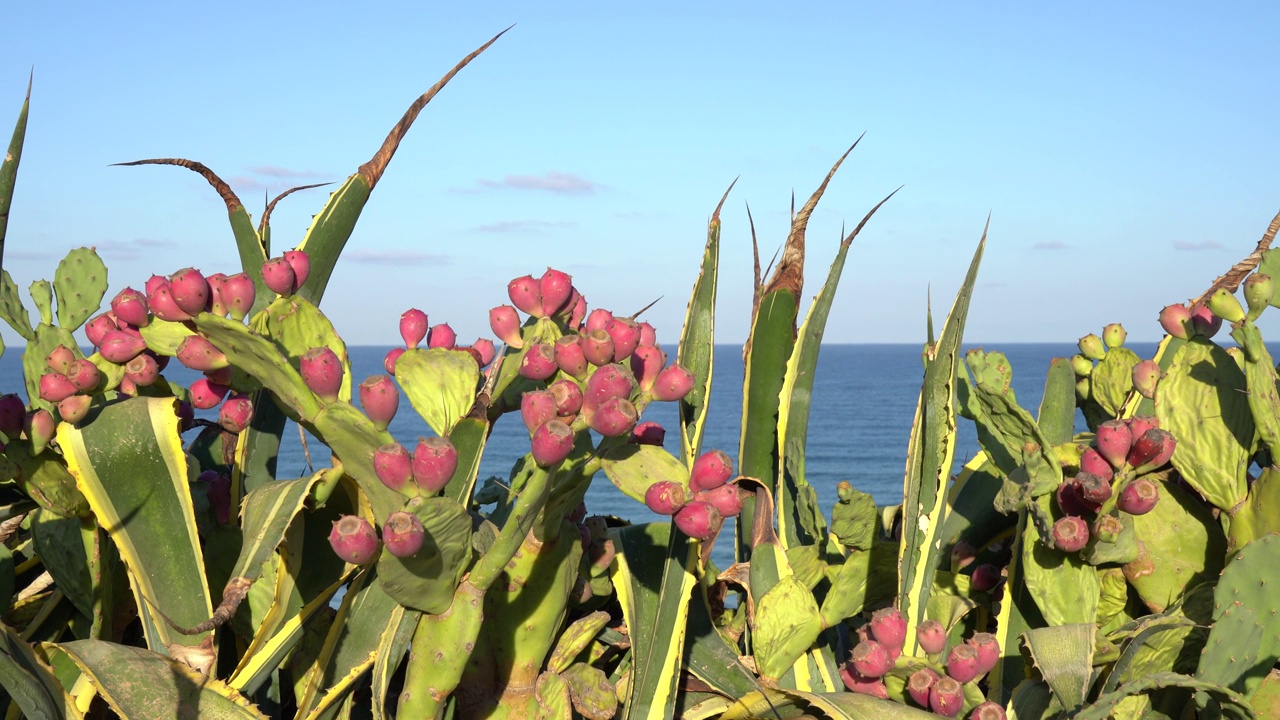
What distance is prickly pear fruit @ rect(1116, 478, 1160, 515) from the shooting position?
129cm

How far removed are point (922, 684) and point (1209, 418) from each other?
22.2 inches

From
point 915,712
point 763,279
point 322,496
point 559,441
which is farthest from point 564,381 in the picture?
point 763,279

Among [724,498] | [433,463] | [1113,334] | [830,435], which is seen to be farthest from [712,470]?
[830,435]

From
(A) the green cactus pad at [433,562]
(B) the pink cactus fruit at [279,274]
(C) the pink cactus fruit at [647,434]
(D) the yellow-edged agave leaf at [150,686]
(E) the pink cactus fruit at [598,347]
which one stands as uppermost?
(B) the pink cactus fruit at [279,274]

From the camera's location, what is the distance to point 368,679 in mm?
1358

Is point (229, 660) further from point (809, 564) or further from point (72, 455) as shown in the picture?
point (809, 564)

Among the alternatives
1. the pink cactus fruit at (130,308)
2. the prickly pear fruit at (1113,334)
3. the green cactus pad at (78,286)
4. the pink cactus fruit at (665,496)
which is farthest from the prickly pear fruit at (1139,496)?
the green cactus pad at (78,286)


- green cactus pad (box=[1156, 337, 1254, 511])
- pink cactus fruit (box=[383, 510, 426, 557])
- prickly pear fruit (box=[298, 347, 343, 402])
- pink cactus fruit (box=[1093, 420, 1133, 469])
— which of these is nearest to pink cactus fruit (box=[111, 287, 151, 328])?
prickly pear fruit (box=[298, 347, 343, 402])

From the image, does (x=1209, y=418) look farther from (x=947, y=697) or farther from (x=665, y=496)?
(x=665, y=496)

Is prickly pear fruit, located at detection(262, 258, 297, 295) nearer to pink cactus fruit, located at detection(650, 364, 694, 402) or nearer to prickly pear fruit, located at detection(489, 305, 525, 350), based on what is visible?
prickly pear fruit, located at detection(489, 305, 525, 350)

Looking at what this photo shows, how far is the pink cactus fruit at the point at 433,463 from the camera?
3.28 ft

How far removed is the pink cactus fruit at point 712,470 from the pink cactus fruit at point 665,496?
0.14 ft

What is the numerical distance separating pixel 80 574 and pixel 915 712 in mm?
1026

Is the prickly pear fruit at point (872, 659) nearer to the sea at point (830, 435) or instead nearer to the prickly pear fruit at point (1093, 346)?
the prickly pear fruit at point (1093, 346)
